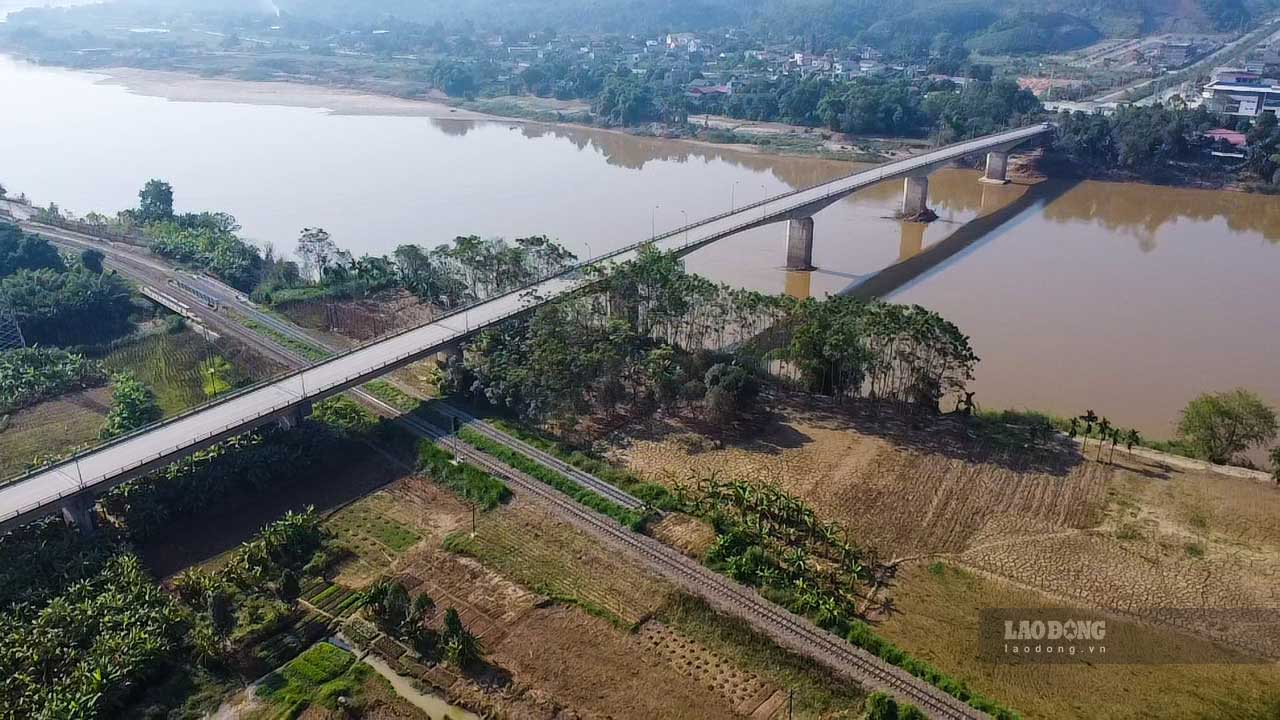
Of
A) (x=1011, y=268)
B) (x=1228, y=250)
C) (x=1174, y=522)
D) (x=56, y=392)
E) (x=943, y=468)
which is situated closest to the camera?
(x=1174, y=522)

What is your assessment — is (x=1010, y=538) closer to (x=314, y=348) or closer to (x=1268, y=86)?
(x=314, y=348)

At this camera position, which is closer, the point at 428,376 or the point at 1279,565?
the point at 1279,565

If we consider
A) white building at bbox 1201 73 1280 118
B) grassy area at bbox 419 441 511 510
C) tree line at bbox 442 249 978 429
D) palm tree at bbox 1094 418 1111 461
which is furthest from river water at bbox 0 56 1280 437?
white building at bbox 1201 73 1280 118

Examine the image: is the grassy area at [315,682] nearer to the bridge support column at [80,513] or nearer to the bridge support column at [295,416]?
the bridge support column at [80,513]

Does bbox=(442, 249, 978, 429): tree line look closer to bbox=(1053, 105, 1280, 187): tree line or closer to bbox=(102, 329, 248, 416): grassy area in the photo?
bbox=(102, 329, 248, 416): grassy area

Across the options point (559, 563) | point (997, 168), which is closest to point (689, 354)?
point (559, 563)

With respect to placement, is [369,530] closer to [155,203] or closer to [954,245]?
[155,203]

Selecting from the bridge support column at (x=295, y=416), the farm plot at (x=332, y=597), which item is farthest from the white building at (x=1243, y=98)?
the farm plot at (x=332, y=597)

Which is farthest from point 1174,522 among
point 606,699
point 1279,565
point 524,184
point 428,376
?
point 524,184
